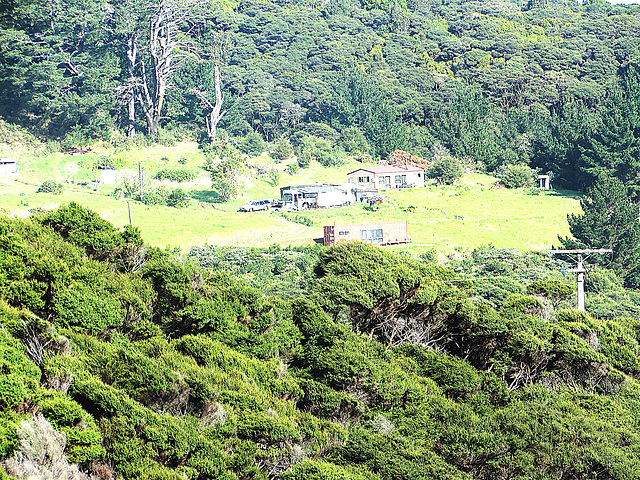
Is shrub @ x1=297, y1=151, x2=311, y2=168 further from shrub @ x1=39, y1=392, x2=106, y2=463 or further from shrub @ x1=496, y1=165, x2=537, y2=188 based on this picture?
shrub @ x1=39, y1=392, x2=106, y2=463

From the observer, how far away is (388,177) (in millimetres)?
79438

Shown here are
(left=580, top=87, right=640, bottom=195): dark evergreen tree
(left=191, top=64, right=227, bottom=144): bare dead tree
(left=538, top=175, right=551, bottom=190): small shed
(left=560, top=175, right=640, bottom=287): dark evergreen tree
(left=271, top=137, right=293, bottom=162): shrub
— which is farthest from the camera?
(left=191, top=64, right=227, bottom=144): bare dead tree

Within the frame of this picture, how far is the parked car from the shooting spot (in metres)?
69.5

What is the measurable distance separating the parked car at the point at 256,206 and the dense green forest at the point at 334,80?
21775 mm

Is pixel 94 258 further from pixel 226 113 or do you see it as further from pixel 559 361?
pixel 226 113

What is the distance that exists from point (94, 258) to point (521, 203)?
5025 centimetres

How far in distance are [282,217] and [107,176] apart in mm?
17777

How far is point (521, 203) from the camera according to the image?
72.6 metres

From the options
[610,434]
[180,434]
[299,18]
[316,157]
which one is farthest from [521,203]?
[299,18]

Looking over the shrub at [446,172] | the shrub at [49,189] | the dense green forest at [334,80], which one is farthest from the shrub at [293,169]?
the shrub at [49,189]

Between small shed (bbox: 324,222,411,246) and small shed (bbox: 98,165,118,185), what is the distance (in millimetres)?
26192

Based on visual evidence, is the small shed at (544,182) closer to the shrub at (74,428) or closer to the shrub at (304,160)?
the shrub at (304,160)

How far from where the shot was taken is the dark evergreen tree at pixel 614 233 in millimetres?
59438

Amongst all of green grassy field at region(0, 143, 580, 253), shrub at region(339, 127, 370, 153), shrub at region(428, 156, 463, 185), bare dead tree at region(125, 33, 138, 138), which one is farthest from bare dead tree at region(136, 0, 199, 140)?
shrub at region(428, 156, 463, 185)
